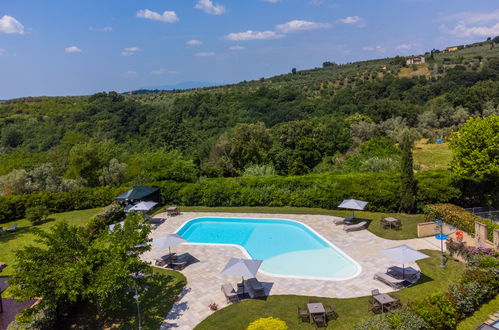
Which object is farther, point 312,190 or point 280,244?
point 312,190

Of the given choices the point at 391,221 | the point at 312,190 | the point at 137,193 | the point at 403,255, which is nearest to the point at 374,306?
the point at 403,255

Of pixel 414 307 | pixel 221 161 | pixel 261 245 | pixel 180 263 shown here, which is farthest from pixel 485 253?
pixel 221 161

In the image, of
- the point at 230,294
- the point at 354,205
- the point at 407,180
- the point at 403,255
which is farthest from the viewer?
the point at 407,180

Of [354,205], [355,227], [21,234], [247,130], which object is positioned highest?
[247,130]

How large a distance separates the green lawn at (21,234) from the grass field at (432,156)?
97.0 ft

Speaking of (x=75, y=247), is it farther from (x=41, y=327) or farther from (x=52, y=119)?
(x=52, y=119)

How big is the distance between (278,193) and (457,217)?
11.3 m

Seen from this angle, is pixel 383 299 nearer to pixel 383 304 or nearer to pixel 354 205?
pixel 383 304

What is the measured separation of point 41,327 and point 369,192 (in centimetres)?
1869

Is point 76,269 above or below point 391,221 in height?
above

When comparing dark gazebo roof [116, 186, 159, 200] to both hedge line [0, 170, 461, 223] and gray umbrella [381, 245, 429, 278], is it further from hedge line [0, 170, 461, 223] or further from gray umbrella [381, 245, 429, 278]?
gray umbrella [381, 245, 429, 278]

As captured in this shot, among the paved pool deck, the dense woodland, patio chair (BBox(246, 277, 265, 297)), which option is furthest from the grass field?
patio chair (BBox(246, 277, 265, 297))

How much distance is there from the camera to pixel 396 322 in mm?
9539

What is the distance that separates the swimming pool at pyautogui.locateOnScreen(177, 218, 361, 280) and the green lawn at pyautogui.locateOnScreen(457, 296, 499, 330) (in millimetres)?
4230
